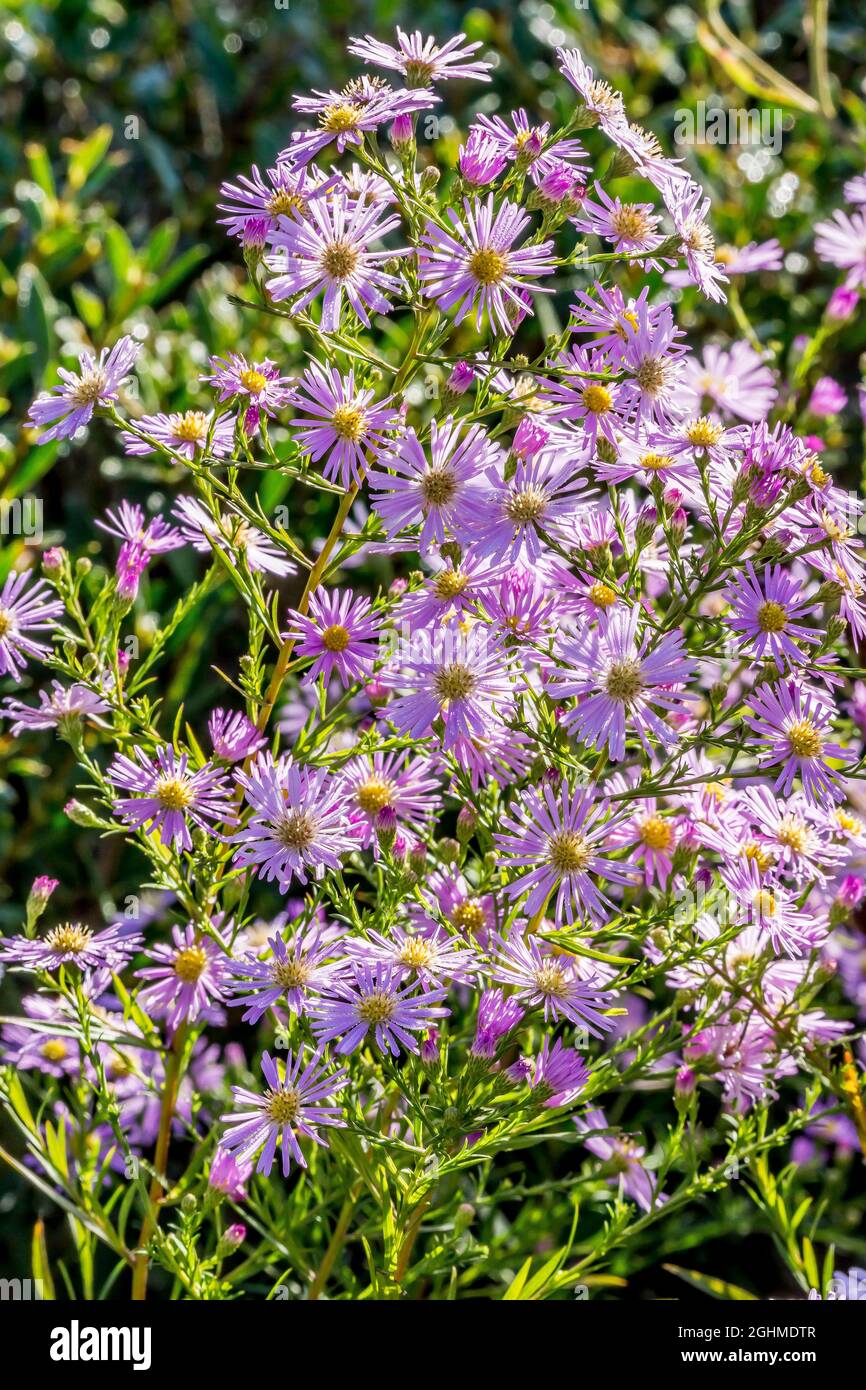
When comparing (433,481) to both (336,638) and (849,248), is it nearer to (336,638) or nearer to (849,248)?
(336,638)

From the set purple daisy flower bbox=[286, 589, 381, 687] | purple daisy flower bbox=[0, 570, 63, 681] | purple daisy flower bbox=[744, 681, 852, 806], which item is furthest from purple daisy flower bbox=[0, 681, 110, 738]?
purple daisy flower bbox=[744, 681, 852, 806]

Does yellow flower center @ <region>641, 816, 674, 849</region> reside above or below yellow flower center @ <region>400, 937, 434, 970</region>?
above

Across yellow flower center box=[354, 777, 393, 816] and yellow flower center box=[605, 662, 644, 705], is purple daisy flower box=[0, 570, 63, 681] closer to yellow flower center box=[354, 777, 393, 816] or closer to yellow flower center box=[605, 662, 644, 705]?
yellow flower center box=[354, 777, 393, 816]

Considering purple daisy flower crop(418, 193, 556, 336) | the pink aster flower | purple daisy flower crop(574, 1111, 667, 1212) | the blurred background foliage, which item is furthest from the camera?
the blurred background foliage

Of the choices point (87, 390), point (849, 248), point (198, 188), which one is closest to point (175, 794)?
point (87, 390)

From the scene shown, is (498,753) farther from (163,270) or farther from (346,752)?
(163,270)

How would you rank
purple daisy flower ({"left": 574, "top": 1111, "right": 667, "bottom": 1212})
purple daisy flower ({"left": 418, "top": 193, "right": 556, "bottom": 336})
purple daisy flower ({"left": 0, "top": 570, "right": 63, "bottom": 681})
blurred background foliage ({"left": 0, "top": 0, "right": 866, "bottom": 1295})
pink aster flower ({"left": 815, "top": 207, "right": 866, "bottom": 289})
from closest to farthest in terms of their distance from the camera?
purple daisy flower ({"left": 418, "top": 193, "right": 556, "bottom": 336}) < purple daisy flower ({"left": 0, "top": 570, "right": 63, "bottom": 681}) < purple daisy flower ({"left": 574, "top": 1111, "right": 667, "bottom": 1212}) < pink aster flower ({"left": 815, "top": 207, "right": 866, "bottom": 289}) < blurred background foliage ({"left": 0, "top": 0, "right": 866, "bottom": 1295})

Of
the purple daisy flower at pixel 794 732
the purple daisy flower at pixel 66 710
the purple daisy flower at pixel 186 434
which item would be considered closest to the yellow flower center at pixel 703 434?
the purple daisy flower at pixel 794 732
